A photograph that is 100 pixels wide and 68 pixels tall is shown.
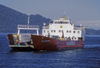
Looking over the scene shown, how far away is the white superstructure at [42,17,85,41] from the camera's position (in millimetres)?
62906

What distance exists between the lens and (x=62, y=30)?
63094 mm

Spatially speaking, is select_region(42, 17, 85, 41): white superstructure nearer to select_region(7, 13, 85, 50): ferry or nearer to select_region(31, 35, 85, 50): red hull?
select_region(7, 13, 85, 50): ferry

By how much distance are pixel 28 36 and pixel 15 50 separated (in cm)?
383

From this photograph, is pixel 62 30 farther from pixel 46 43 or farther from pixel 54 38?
pixel 46 43

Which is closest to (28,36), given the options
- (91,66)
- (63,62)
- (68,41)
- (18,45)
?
(18,45)

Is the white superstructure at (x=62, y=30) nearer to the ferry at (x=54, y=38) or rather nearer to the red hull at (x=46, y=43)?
the ferry at (x=54, y=38)

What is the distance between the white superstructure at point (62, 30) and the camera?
A: 62906mm

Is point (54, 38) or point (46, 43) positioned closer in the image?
point (46, 43)

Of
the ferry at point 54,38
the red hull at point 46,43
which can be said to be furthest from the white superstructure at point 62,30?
the red hull at point 46,43

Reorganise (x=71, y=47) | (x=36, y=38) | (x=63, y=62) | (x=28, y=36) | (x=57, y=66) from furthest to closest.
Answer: (x=71, y=47), (x=28, y=36), (x=36, y=38), (x=63, y=62), (x=57, y=66)

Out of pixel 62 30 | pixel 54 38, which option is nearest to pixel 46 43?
pixel 54 38

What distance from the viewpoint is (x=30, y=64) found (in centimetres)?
4038

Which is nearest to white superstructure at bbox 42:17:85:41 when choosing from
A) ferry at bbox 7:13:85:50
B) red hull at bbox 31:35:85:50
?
ferry at bbox 7:13:85:50

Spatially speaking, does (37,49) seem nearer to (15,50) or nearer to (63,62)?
(15,50)
